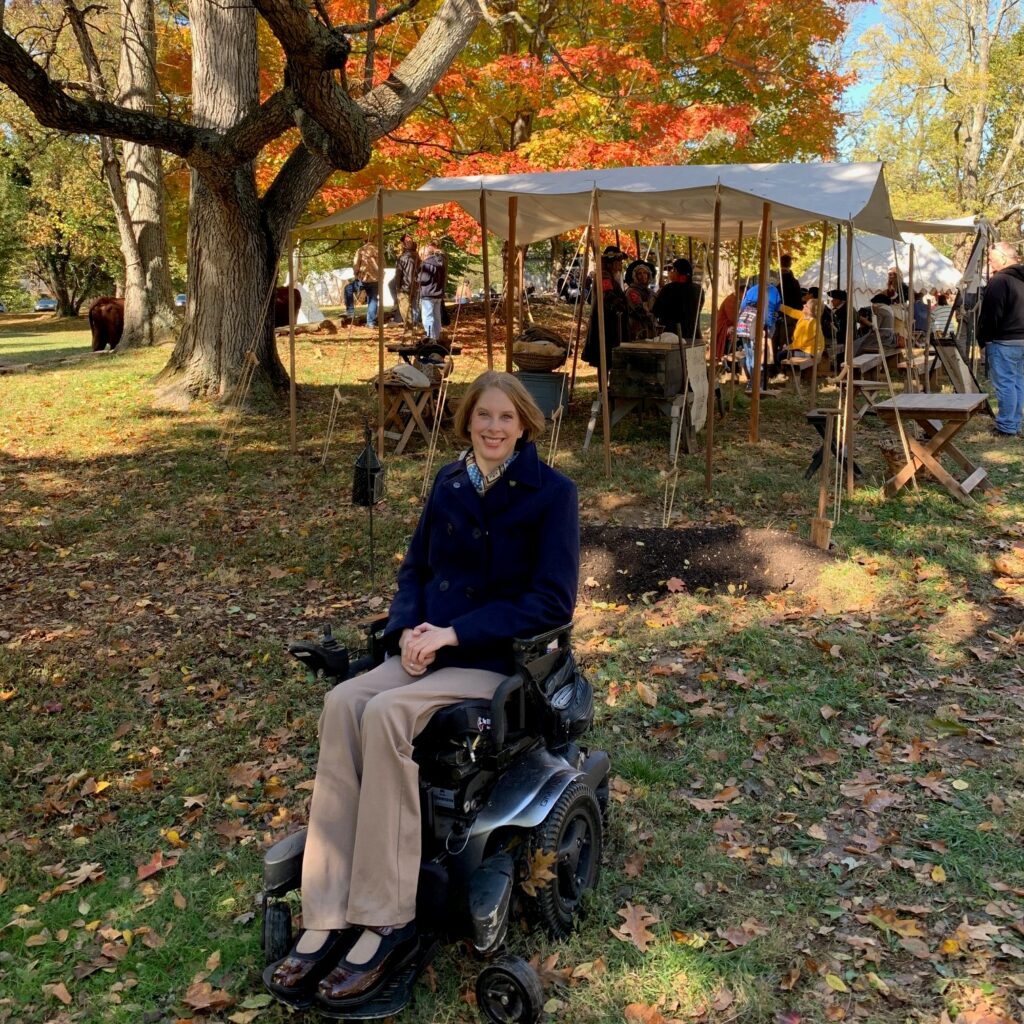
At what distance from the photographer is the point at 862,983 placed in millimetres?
2760

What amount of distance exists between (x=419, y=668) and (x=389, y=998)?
2.86 feet

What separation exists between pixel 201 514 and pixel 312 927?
18.9 feet

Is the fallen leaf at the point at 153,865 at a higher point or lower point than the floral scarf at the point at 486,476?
lower

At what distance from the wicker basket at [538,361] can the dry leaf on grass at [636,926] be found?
8.24 meters

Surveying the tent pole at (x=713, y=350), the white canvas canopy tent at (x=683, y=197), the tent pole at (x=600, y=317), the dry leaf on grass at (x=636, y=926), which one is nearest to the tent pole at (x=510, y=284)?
the white canvas canopy tent at (x=683, y=197)

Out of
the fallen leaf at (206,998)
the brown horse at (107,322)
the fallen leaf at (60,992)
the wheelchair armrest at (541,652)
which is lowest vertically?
the fallen leaf at (60,992)

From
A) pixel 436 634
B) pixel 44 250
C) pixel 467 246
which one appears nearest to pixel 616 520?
pixel 436 634

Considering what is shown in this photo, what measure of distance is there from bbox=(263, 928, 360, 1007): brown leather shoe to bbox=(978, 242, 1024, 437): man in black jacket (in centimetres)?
931

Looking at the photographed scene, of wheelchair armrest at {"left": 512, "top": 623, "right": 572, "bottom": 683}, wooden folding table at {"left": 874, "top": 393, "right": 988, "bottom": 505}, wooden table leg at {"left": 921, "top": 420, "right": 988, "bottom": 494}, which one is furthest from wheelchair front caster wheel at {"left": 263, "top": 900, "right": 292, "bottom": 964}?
wooden table leg at {"left": 921, "top": 420, "right": 988, "bottom": 494}

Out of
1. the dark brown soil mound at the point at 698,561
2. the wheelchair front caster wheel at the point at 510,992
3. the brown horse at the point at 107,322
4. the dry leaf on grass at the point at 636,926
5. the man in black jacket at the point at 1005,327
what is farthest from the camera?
the brown horse at the point at 107,322

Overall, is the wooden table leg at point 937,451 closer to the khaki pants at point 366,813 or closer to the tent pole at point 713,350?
the tent pole at point 713,350

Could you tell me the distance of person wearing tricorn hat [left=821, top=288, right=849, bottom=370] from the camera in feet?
44.0

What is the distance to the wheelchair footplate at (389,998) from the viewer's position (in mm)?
2477

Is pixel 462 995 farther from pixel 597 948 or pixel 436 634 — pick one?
pixel 436 634
